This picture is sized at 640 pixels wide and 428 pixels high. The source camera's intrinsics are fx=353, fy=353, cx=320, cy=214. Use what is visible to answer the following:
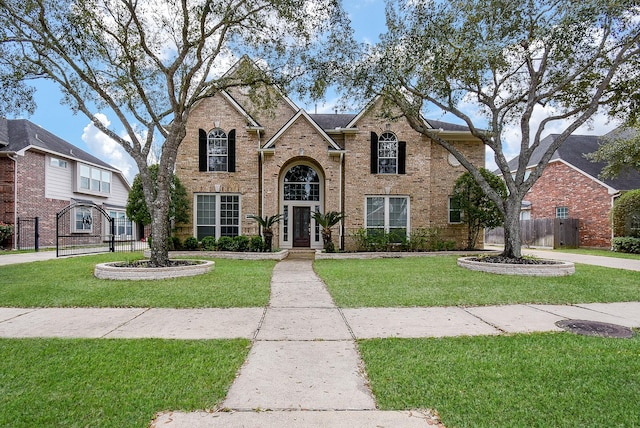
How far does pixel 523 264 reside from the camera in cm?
966

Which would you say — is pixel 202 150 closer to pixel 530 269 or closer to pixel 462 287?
pixel 462 287

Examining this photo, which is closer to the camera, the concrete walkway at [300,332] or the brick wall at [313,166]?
the concrete walkway at [300,332]

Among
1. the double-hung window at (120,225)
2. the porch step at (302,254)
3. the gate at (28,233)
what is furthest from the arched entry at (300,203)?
the double-hung window at (120,225)

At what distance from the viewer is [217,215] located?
1554 centimetres

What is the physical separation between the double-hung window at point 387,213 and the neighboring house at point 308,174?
0.05 meters

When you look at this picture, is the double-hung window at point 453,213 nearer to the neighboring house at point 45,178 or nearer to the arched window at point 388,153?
the arched window at point 388,153

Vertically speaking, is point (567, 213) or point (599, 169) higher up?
point (599, 169)

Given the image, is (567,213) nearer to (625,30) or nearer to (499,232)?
(499,232)

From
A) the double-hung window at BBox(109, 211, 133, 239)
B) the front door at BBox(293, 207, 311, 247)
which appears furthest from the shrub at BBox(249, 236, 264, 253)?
the double-hung window at BBox(109, 211, 133, 239)

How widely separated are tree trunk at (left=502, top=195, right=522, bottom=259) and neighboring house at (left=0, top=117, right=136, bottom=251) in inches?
862

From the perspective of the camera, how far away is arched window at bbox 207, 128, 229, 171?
15703 mm

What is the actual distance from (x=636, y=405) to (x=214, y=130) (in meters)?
15.7

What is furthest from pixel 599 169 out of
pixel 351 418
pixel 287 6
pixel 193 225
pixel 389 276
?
pixel 351 418

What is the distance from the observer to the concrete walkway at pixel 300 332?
8.60 feet
